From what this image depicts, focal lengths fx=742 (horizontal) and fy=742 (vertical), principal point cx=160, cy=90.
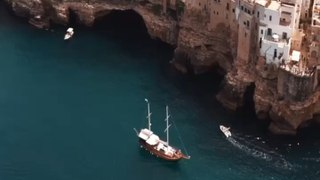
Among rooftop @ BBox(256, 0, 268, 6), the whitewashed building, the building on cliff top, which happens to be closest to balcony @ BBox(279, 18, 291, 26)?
the whitewashed building

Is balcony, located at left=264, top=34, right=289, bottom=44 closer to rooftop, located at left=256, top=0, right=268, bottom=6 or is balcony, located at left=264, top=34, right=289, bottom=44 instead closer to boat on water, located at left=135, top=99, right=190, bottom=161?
rooftop, located at left=256, top=0, right=268, bottom=6

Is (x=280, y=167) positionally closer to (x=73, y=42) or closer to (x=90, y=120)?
(x=90, y=120)

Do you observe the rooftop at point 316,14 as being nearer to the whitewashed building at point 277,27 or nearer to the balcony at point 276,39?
the whitewashed building at point 277,27

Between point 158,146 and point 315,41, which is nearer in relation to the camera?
point 315,41

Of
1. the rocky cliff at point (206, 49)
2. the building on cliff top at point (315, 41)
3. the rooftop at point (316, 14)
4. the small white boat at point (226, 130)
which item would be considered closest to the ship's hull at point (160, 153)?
the small white boat at point (226, 130)

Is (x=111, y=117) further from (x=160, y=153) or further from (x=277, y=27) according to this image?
(x=277, y=27)

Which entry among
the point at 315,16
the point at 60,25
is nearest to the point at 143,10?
the point at 60,25

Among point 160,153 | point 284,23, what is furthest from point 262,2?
point 160,153
